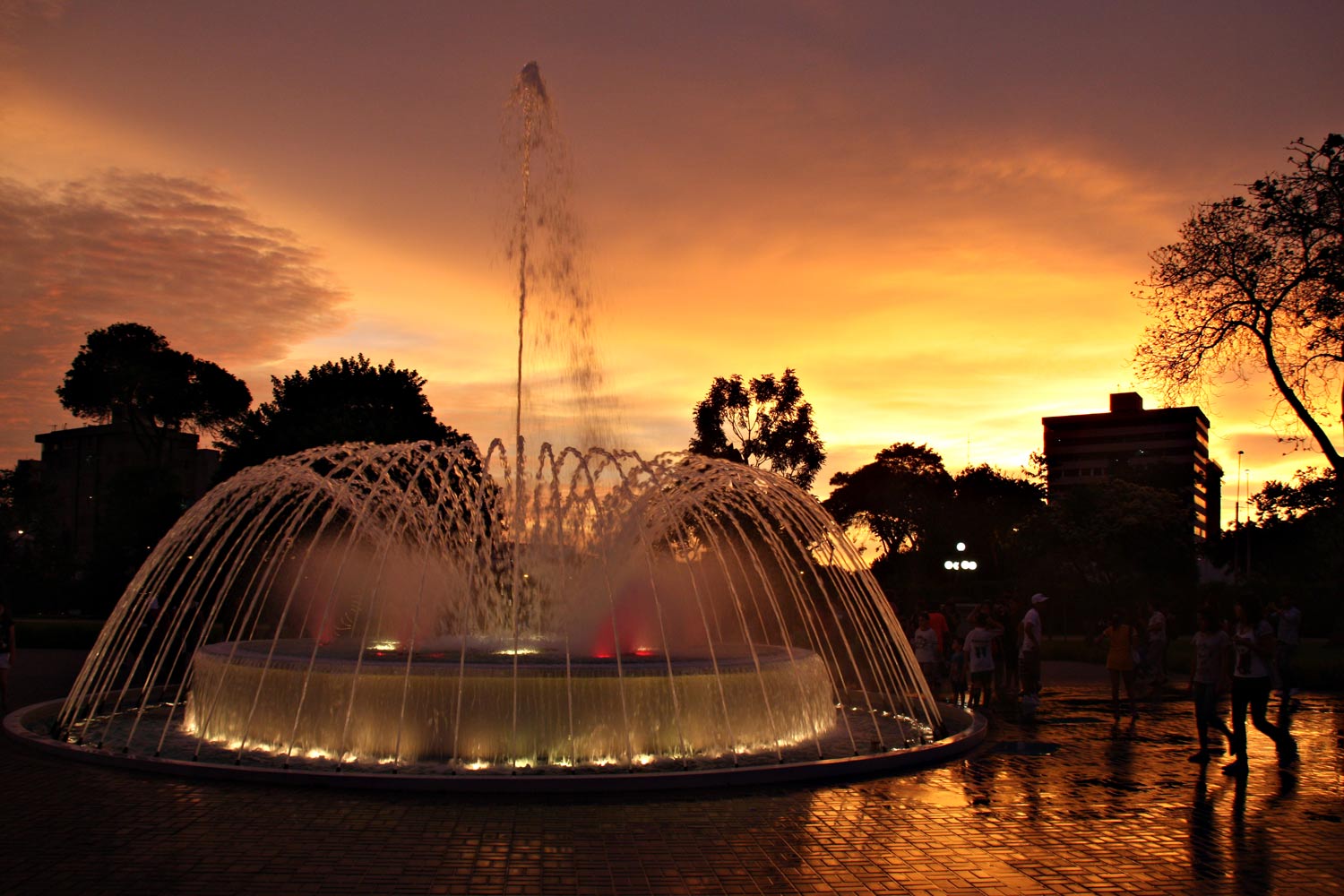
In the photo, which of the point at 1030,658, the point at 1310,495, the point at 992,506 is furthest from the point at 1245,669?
the point at 992,506

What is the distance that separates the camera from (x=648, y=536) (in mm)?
15672

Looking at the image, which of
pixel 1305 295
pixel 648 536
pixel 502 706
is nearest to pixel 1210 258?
pixel 1305 295

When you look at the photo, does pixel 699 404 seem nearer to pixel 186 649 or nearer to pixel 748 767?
pixel 186 649

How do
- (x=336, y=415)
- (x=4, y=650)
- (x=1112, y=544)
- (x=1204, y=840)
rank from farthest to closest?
(x=1112, y=544)
(x=336, y=415)
(x=4, y=650)
(x=1204, y=840)

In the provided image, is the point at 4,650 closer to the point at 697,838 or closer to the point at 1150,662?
the point at 697,838

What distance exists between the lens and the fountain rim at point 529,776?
950 centimetres

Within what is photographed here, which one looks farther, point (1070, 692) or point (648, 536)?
point (1070, 692)

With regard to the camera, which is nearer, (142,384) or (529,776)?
(529,776)

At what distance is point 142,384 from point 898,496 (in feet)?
180

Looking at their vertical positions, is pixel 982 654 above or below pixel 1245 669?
below

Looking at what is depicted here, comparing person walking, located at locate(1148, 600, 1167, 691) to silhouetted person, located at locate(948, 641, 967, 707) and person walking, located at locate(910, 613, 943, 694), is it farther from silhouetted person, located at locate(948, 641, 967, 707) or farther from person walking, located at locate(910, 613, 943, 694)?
person walking, located at locate(910, 613, 943, 694)

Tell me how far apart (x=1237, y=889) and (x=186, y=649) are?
24975 millimetres

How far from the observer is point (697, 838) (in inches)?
317

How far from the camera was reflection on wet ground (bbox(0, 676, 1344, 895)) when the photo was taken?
693 cm
